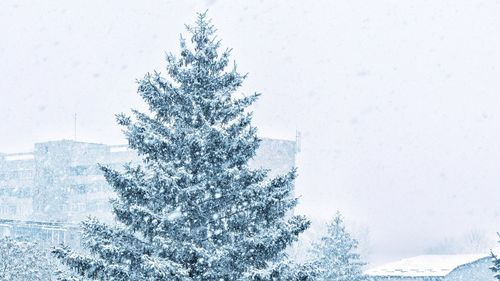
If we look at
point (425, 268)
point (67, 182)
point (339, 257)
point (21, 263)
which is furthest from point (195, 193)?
point (67, 182)

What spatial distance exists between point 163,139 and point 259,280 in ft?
12.4

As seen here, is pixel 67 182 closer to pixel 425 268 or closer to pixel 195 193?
pixel 425 268

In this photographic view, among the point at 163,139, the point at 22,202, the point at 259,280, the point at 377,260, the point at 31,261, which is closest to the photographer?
the point at 259,280

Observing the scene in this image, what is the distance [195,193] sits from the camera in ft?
49.3

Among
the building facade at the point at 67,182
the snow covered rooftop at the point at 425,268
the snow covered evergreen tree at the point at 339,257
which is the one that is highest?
the building facade at the point at 67,182

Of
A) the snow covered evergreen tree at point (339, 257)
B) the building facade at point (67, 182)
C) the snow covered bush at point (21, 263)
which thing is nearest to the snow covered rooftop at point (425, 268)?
the snow covered evergreen tree at point (339, 257)

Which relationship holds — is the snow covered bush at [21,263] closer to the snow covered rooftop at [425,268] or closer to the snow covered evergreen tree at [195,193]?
the snow covered evergreen tree at [195,193]

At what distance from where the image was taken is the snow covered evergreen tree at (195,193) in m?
14.6

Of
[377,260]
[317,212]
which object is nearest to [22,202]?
[377,260]

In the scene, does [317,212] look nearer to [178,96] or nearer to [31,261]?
[31,261]

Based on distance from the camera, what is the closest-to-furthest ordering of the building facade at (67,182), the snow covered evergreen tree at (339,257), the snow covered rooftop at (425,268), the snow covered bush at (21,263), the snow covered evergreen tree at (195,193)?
1. the snow covered evergreen tree at (195,193)
2. the snow covered evergreen tree at (339,257)
3. the snow covered bush at (21,263)
4. the snow covered rooftop at (425,268)
5. the building facade at (67,182)

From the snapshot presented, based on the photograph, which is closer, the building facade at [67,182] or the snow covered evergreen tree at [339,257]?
the snow covered evergreen tree at [339,257]

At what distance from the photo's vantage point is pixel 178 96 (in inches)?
620

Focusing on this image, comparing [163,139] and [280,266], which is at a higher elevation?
[163,139]
